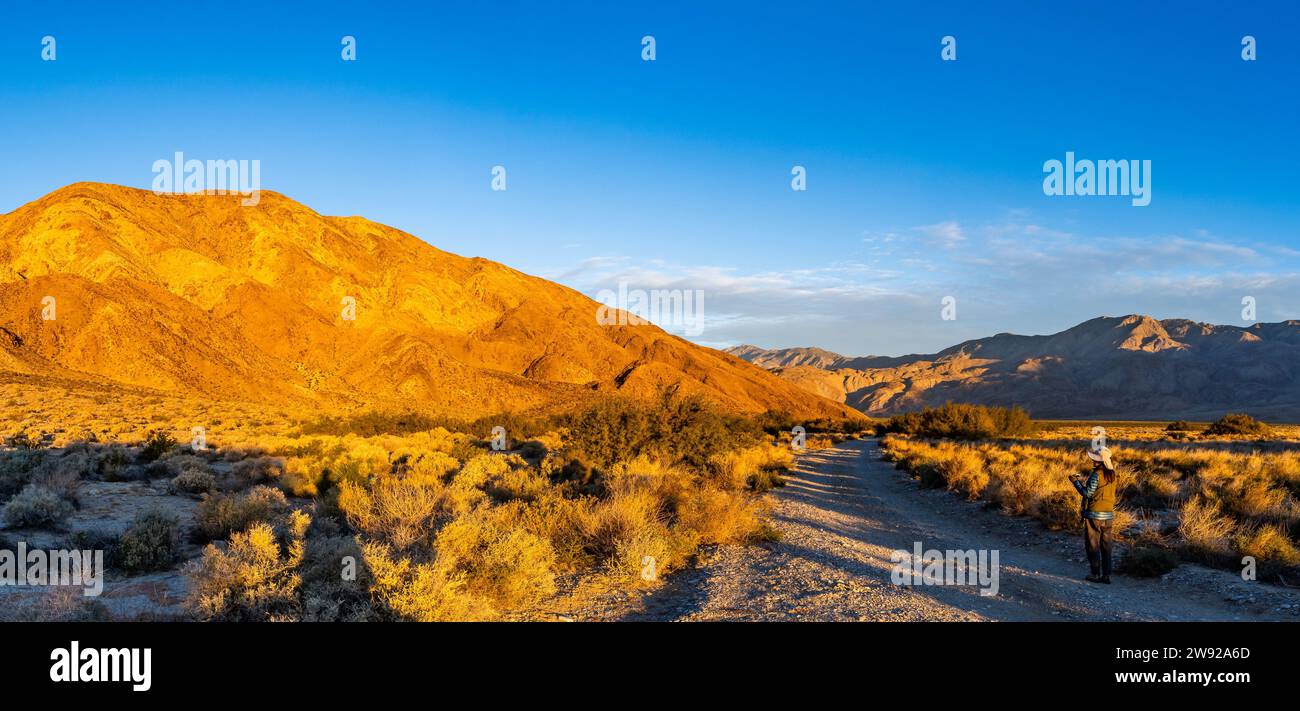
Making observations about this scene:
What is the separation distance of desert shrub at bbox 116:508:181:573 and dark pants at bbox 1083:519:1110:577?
41.6 feet

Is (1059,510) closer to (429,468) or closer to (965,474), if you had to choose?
(965,474)

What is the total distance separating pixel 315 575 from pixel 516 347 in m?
77.4

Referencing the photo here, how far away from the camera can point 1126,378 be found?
115375 mm

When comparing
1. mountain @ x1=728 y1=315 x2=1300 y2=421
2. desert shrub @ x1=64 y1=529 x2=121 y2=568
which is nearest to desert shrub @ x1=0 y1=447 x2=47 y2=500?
desert shrub @ x1=64 y1=529 x2=121 y2=568

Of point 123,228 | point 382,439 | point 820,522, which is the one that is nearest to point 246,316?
point 123,228

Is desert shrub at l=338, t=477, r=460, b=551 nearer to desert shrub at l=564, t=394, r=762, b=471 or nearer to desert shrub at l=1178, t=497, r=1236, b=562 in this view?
desert shrub at l=564, t=394, r=762, b=471

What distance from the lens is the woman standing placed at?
867cm

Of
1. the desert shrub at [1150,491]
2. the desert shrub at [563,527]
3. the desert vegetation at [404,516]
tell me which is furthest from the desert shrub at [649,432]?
the desert shrub at [1150,491]

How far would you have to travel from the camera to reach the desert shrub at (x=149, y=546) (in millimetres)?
8375

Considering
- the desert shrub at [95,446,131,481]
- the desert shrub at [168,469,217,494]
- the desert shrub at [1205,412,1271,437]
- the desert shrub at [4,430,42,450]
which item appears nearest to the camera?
→ the desert shrub at [168,469,217,494]

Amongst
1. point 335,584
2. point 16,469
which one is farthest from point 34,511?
point 335,584

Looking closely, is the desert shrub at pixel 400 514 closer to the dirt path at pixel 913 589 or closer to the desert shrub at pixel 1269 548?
the dirt path at pixel 913 589

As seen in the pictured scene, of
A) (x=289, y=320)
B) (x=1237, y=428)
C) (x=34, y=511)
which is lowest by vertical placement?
(x=1237, y=428)

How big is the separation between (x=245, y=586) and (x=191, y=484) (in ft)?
36.8
